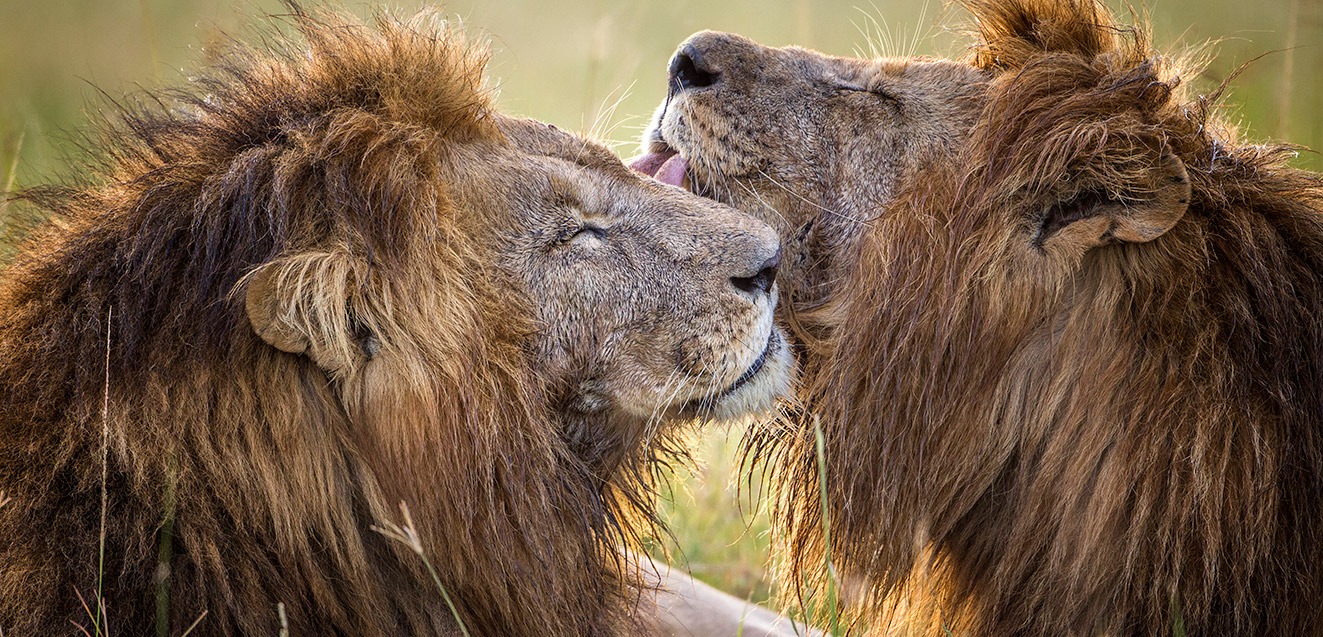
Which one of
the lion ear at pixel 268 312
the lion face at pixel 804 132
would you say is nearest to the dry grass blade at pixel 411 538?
the lion ear at pixel 268 312

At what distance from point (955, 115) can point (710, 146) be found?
0.54 metres

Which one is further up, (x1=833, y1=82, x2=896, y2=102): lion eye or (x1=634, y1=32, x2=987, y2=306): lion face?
(x1=833, y1=82, x2=896, y2=102): lion eye

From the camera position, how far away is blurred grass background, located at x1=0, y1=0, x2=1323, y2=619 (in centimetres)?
413

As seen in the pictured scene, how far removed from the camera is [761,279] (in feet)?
8.03

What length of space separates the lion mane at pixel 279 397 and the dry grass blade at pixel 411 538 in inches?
1.1

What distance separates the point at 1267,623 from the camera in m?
2.29

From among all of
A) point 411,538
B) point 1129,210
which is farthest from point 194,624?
point 1129,210

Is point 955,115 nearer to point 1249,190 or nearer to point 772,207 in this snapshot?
point 772,207

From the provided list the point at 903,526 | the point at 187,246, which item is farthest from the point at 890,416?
the point at 187,246

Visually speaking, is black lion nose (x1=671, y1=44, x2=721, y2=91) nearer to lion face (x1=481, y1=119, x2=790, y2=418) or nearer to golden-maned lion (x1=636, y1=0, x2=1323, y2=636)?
golden-maned lion (x1=636, y1=0, x2=1323, y2=636)

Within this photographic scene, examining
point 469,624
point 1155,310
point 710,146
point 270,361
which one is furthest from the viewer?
point 710,146

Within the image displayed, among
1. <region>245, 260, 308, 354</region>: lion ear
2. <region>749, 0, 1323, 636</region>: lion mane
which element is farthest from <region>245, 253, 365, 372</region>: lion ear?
<region>749, 0, 1323, 636</region>: lion mane

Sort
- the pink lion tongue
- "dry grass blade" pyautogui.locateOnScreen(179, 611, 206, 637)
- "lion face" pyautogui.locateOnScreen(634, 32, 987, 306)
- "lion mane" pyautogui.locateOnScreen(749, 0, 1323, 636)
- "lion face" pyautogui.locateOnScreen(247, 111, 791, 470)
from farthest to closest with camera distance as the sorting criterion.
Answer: the pink lion tongue < "lion face" pyautogui.locateOnScreen(634, 32, 987, 306) < "lion mane" pyautogui.locateOnScreen(749, 0, 1323, 636) < "lion face" pyautogui.locateOnScreen(247, 111, 791, 470) < "dry grass blade" pyautogui.locateOnScreen(179, 611, 206, 637)

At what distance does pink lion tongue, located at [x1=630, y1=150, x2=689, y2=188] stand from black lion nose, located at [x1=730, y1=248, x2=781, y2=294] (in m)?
0.47
